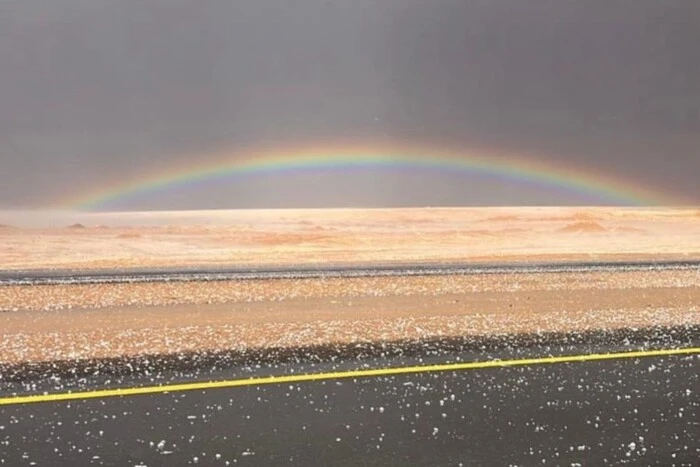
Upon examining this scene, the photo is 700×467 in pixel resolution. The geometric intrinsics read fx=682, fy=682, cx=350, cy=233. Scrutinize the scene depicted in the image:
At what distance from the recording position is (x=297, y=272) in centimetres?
2348

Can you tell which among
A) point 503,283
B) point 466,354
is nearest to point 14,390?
point 466,354

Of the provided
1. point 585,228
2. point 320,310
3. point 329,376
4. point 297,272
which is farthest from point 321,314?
point 585,228

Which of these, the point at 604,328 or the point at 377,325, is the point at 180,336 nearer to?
the point at 377,325

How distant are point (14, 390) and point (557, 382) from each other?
5.70m

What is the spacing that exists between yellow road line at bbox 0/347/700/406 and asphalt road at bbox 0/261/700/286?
43.8ft

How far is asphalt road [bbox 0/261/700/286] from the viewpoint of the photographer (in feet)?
68.6

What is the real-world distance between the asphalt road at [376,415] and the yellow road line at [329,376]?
2cm

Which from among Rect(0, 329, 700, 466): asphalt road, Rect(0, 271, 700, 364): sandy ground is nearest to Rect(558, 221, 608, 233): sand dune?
Rect(0, 271, 700, 364): sandy ground

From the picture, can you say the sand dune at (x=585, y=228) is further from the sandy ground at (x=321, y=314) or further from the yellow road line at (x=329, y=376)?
the yellow road line at (x=329, y=376)

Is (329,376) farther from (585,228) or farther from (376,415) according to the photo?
(585,228)

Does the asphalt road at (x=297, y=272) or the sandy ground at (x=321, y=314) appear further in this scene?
the asphalt road at (x=297, y=272)

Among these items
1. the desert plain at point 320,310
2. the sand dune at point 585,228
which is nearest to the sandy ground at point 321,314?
the desert plain at point 320,310

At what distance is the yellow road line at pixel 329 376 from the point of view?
Answer: 22.1ft

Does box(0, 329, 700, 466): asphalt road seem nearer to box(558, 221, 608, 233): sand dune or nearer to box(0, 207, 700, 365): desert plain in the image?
box(0, 207, 700, 365): desert plain
